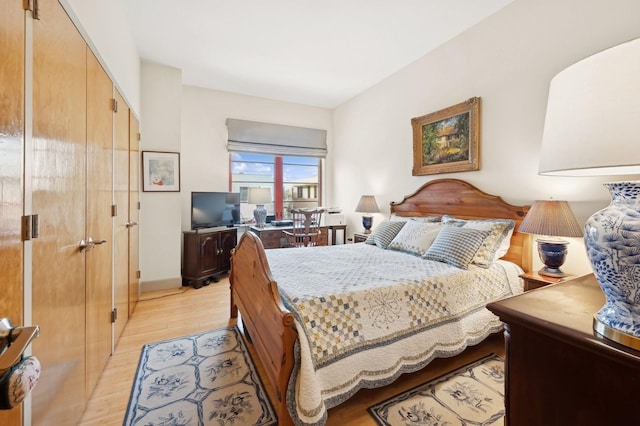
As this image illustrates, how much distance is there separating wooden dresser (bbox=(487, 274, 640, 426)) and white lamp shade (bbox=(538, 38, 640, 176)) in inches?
17.7

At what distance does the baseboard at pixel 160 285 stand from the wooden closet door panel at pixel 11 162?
2864 mm

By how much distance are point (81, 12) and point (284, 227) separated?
332 cm

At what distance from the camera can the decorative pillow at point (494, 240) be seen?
2229 millimetres

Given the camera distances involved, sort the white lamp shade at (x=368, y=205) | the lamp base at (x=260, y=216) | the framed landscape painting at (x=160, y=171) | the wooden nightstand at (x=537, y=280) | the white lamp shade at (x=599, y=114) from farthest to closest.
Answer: the lamp base at (x=260, y=216)
the white lamp shade at (x=368, y=205)
the framed landscape painting at (x=160, y=171)
the wooden nightstand at (x=537, y=280)
the white lamp shade at (x=599, y=114)

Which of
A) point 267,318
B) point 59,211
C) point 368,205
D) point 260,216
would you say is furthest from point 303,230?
point 59,211

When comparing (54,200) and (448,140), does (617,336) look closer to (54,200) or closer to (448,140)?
(54,200)

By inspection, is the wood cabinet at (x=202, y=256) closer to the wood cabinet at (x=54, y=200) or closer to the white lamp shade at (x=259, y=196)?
the white lamp shade at (x=259, y=196)

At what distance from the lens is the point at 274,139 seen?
4.75 m

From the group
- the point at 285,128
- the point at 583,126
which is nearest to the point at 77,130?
the point at 583,126

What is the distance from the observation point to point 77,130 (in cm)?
142

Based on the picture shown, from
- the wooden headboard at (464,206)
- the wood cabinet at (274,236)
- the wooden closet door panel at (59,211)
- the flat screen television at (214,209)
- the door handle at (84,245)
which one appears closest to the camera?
the wooden closet door panel at (59,211)

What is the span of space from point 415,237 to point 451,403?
1.38m

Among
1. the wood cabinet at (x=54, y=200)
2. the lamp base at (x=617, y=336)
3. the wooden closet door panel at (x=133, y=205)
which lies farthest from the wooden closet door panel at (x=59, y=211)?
the lamp base at (x=617, y=336)

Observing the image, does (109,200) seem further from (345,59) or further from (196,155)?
(345,59)
